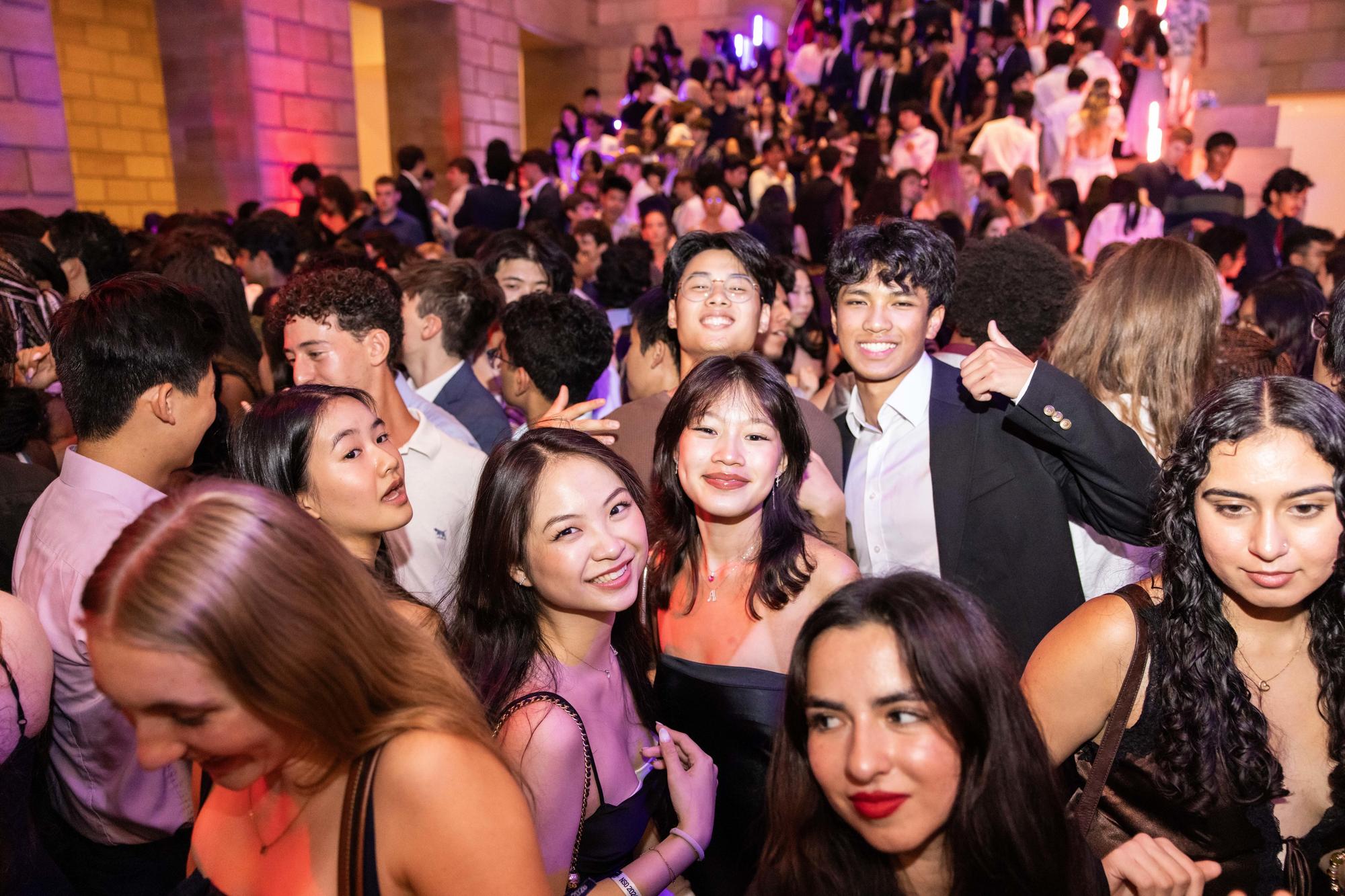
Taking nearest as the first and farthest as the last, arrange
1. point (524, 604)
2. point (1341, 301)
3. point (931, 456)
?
point (524, 604) < point (1341, 301) < point (931, 456)

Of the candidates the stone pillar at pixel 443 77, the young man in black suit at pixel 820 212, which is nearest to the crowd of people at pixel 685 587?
the young man in black suit at pixel 820 212

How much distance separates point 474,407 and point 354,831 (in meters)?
2.52

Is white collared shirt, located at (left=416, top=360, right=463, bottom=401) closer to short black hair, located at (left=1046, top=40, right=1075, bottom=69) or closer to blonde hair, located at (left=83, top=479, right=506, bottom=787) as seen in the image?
blonde hair, located at (left=83, top=479, right=506, bottom=787)

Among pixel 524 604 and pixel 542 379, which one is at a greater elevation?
pixel 542 379

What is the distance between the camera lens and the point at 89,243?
453cm

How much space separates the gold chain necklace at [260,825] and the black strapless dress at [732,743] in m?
0.92

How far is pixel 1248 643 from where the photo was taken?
5.37ft

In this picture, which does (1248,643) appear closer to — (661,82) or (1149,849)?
(1149,849)

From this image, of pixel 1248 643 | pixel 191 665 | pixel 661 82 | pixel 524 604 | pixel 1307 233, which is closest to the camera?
pixel 191 665

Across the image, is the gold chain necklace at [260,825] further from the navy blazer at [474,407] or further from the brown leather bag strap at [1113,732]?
the navy blazer at [474,407]

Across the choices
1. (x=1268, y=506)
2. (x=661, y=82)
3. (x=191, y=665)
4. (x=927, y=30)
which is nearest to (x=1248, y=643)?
(x=1268, y=506)

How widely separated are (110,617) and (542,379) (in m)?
2.21

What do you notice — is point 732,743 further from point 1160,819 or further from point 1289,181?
point 1289,181

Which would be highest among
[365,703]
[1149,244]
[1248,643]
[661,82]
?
[661,82]
